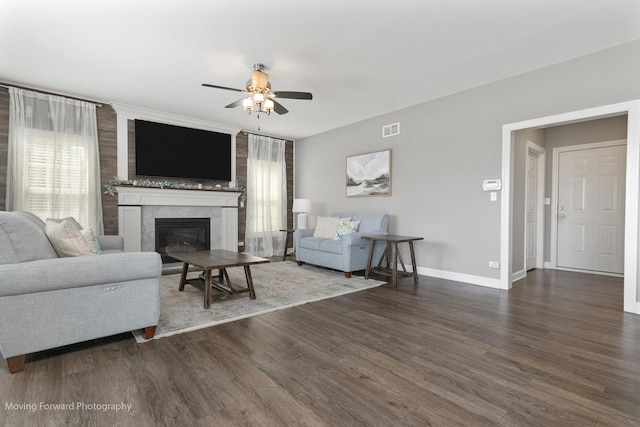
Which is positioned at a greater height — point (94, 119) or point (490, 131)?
point (94, 119)

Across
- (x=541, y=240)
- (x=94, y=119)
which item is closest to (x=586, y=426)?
(x=541, y=240)

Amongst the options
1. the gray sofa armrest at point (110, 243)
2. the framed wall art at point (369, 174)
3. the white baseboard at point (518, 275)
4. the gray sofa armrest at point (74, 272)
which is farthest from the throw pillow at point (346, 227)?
the gray sofa armrest at point (74, 272)

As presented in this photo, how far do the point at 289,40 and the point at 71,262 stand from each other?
100 inches

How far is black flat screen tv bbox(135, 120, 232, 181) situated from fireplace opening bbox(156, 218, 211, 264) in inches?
31.3

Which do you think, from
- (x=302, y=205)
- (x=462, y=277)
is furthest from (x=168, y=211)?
(x=462, y=277)

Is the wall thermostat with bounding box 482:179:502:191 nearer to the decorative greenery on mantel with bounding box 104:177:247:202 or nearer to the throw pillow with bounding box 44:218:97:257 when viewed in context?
the decorative greenery on mantel with bounding box 104:177:247:202

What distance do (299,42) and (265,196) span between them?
13.0ft

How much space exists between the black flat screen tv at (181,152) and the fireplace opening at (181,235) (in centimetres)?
80

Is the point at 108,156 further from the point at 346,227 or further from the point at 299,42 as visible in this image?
the point at 346,227

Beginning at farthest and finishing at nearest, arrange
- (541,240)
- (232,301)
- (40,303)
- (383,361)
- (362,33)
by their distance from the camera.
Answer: (541,240) < (232,301) < (362,33) < (383,361) < (40,303)

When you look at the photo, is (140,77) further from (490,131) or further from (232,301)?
(490,131)

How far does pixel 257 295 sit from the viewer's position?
3.53 meters

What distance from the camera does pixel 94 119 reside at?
4625 mm

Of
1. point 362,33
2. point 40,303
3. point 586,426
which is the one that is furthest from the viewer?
point 362,33
